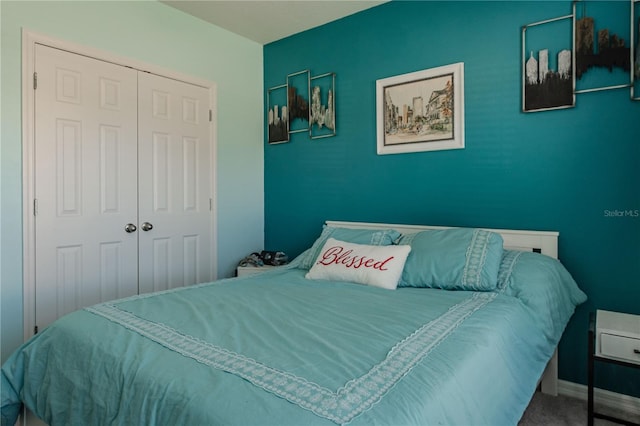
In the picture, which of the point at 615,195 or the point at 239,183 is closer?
the point at 615,195

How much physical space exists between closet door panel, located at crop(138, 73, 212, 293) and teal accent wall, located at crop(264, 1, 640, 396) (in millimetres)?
855

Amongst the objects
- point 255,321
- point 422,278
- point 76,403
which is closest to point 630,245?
point 422,278

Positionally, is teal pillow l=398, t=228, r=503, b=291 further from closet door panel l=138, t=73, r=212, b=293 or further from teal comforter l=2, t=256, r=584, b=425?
closet door panel l=138, t=73, r=212, b=293

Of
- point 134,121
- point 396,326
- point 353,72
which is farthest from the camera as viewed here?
point 353,72

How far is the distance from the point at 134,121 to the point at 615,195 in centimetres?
315

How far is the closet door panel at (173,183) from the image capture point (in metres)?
2.95

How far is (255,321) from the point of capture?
4.95 feet

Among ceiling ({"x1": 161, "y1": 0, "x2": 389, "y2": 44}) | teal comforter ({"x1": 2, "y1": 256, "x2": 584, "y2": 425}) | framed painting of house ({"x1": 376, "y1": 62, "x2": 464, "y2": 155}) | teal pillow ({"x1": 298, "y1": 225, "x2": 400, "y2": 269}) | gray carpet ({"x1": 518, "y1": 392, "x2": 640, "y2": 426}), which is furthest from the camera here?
ceiling ({"x1": 161, "y1": 0, "x2": 389, "y2": 44})

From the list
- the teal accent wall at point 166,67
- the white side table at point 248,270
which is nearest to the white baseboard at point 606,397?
the white side table at point 248,270

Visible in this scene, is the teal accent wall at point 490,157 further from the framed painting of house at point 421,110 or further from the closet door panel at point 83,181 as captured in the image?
the closet door panel at point 83,181

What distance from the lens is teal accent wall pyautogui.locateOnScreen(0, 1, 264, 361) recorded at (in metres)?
2.29

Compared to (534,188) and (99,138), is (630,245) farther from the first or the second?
(99,138)

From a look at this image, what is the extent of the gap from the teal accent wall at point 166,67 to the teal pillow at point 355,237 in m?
1.18

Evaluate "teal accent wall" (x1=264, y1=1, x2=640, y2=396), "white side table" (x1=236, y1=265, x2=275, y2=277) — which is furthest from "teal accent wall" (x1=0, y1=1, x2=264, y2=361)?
"teal accent wall" (x1=264, y1=1, x2=640, y2=396)
